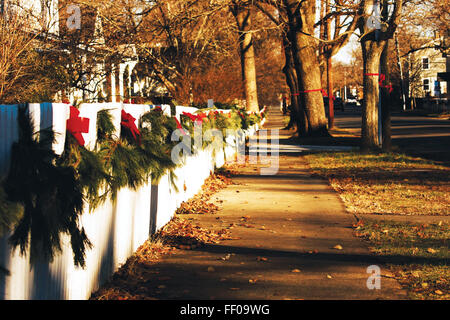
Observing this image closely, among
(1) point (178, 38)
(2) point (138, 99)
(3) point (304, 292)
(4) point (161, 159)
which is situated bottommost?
(3) point (304, 292)

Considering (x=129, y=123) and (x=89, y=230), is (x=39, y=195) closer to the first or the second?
(x=89, y=230)

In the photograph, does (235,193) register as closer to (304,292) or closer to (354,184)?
(354,184)

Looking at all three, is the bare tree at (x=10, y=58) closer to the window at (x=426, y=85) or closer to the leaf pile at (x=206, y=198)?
the leaf pile at (x=206, y=198)

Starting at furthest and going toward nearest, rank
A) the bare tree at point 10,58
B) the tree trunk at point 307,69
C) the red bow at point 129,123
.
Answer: the tree trunk at point 307,69, the bare tree at point 10,58, the red bow at point 129,123

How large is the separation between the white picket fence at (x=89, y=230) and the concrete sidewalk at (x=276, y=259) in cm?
50

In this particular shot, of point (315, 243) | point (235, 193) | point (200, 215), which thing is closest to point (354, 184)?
point (235, 193)

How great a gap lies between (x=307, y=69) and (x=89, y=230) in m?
21.5

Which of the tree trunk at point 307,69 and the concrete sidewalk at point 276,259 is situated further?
the tree trunk at point 307,69

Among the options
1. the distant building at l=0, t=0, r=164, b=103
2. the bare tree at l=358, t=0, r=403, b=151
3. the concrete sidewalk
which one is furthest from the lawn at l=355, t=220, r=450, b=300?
the distant building at l=0, t=0, r=164, b=103

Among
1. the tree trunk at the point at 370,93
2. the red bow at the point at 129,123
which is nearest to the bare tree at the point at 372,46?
the tree trunk at the point at 370,93

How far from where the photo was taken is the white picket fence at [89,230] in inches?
149

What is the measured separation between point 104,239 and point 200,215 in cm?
392

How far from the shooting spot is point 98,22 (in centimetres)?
2289

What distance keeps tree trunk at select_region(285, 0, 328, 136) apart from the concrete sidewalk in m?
15.1
